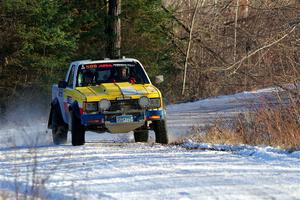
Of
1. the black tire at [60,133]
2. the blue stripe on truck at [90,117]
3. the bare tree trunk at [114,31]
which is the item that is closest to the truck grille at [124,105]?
the blue stripe on truck at [90,117]

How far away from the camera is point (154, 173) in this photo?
8.93 meters

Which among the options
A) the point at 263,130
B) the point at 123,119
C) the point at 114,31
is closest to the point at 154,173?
the point at 123,119

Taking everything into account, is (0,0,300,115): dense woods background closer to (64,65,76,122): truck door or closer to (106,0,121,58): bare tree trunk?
(106,0,121,58): bare tree trunk

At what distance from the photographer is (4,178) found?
29.5 feet

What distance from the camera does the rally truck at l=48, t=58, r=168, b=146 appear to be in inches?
527

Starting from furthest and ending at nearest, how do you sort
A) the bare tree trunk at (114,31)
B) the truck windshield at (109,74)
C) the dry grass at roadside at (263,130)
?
the bare tree trunk at (114,31)
the truck windshield at (109,74)
the dry grass at roadside at (263,130)

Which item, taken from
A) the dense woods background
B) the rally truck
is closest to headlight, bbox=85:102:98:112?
the rally truck

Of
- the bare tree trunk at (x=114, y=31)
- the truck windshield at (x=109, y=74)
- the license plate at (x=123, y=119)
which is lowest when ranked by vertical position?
the license plate at (x=123, y=119)

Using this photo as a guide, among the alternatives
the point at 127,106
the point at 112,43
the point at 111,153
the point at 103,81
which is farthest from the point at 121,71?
the point at 112,43

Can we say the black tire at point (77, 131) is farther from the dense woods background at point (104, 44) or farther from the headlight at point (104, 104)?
the dense woods background at point (104, 44)

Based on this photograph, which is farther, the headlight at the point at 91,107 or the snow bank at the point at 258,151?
the headlight at the point at 91,107

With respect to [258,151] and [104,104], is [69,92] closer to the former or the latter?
[104,104]

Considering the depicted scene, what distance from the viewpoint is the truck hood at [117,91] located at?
1348 cm

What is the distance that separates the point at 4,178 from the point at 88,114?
4.47 metres
